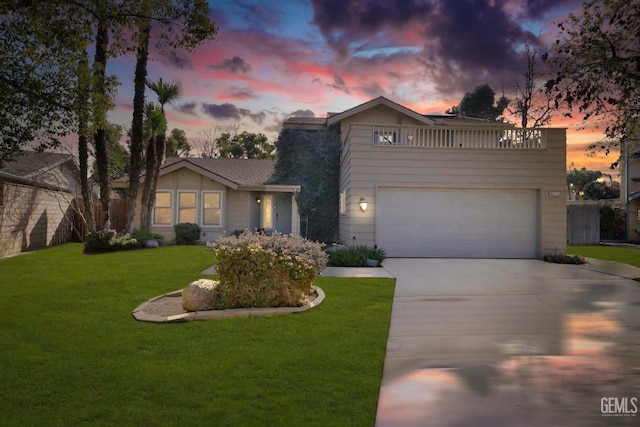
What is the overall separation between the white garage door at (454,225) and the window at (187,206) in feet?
31.7

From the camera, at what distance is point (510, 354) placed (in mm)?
4875

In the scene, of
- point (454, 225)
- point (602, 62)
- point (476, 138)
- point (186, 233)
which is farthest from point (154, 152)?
point (602, 62)

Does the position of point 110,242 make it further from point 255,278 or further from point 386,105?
point 386,105

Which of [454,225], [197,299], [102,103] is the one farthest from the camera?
[454,225]

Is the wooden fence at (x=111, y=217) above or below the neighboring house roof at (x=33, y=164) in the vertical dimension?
below

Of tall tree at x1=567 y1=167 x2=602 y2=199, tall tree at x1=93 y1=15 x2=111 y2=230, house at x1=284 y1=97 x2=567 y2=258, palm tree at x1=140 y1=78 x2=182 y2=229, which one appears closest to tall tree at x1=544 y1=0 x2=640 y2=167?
house at x1=284 y1=97 x2=567 y2=258

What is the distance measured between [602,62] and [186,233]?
15831 mm

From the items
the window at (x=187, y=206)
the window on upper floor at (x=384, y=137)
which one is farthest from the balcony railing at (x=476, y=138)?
the window at (x=187, y=206)

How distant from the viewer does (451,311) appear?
7.04 m

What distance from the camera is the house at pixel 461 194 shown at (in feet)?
48.1

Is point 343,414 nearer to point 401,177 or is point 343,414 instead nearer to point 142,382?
point 142,382

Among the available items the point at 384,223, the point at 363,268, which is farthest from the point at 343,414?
the point at 384,223

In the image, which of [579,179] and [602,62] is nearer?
[602,62]

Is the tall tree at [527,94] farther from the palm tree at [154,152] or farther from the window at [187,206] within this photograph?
the palm tree at [154,152]
